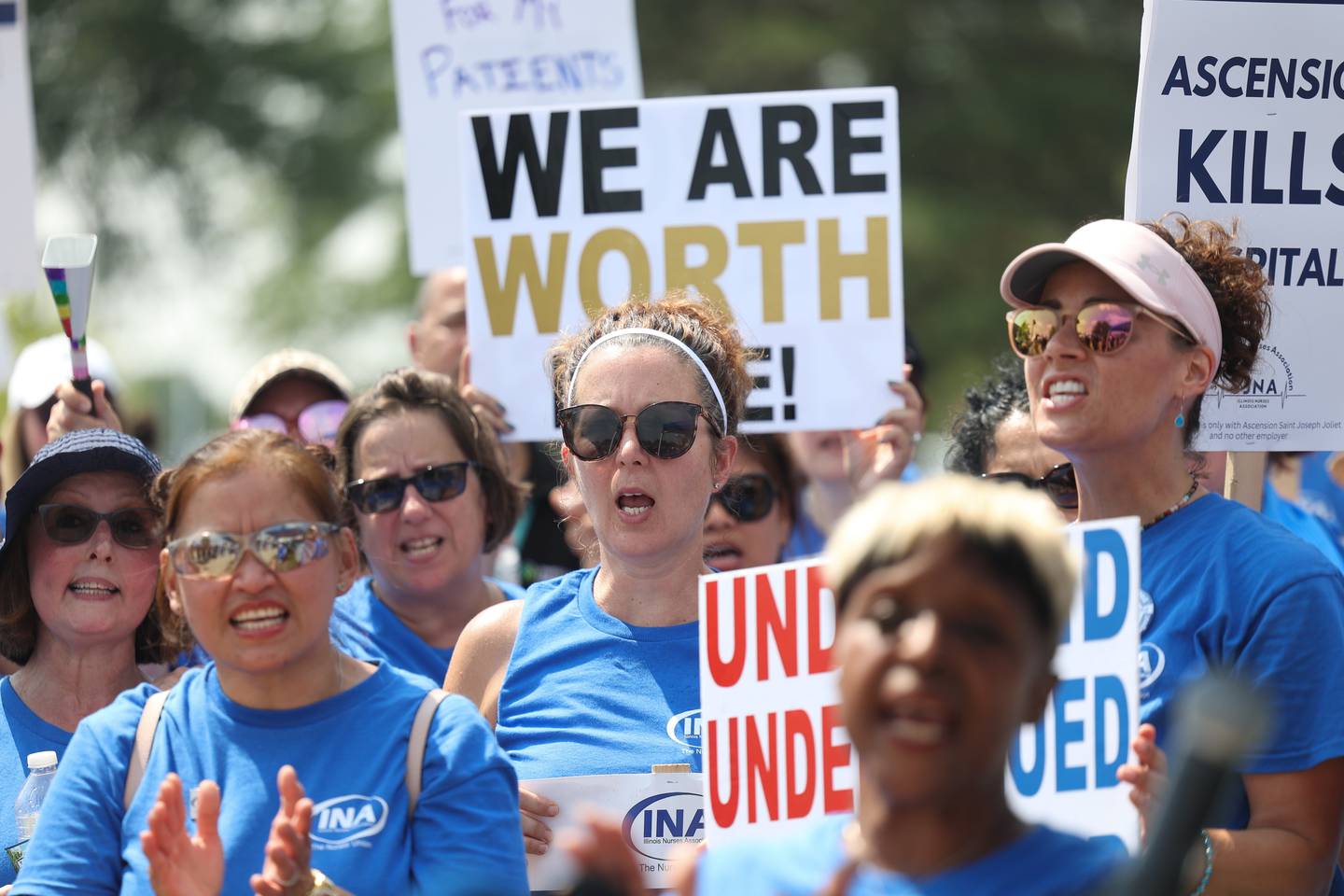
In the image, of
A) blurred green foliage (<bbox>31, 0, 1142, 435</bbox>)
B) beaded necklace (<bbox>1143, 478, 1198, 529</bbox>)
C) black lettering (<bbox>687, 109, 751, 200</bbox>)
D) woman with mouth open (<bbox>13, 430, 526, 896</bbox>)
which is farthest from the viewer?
blurred green foliage (<bbox>31, 0, 1142, 435</bbox>)

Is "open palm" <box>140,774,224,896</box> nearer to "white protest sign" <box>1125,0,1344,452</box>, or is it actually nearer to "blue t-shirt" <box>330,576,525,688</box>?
"blue t-shirt" <box>330,576,525,688</box>

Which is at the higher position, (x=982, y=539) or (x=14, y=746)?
(x=982, y=539)

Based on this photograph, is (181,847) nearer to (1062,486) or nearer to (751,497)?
(1062,486)

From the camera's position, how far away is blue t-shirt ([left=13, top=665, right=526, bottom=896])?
3227 millimetres

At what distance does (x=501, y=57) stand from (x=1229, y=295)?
3753 millimetres

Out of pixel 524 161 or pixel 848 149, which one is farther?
pixel 524 161

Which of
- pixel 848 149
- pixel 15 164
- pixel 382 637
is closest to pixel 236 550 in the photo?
pixel 382 637

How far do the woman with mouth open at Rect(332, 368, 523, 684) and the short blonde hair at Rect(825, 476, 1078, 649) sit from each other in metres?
2.69

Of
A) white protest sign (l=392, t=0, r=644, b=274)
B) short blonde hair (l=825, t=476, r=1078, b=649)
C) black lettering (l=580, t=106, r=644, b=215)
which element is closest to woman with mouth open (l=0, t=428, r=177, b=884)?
black lettering (l=580, t=106, r=644, b=215)

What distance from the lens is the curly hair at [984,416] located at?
5176mm

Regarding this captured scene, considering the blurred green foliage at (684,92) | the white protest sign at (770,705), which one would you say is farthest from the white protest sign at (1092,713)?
the blurred green foliage at (684,92)

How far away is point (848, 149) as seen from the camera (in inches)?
216

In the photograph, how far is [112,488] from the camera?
4.28m

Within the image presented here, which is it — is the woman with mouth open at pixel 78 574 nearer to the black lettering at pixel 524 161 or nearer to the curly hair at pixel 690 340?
the curly hair at pixel 690 340
